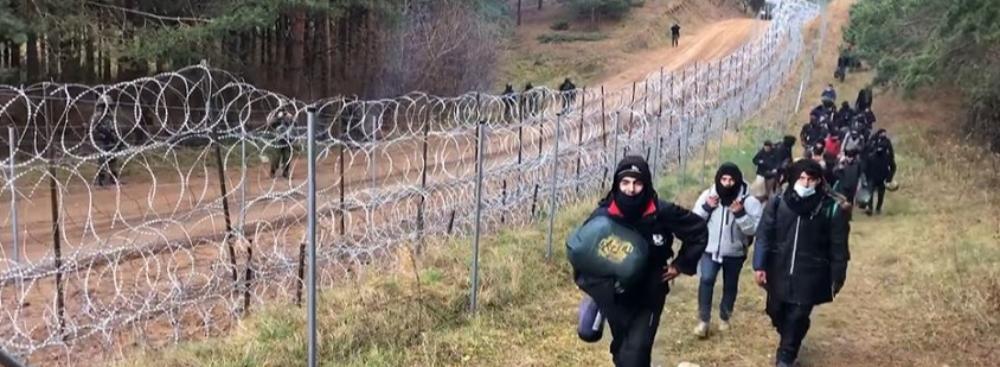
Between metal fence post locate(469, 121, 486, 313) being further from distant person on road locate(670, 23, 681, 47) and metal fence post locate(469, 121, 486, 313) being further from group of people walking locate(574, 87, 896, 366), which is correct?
distant person on road locate(670, 23, 681, 47)

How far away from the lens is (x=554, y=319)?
243 inches

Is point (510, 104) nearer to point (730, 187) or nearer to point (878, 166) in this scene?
point (878, 166)

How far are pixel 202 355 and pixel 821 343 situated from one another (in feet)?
13.2

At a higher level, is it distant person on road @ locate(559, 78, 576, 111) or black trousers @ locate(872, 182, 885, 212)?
distant person on road @ locate(559, 78, 576, 111)

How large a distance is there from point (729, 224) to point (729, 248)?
0.16m

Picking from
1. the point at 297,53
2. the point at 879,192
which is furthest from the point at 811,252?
the point at 297,53

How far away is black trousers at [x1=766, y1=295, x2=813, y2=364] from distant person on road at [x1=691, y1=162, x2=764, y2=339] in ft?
1.64

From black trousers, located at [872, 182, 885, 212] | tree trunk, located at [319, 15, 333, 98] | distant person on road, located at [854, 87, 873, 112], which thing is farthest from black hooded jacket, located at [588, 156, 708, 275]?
tree trunk, located at [319, 15, 333, 98]

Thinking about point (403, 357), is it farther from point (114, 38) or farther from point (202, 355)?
point (114, 38)

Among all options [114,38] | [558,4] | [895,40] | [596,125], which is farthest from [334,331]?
[558,4]

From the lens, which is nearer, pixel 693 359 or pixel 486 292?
pixel 693 359

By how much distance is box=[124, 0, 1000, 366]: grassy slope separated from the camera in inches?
210

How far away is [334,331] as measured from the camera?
5359 mm

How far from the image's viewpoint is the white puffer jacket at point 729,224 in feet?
17.5
